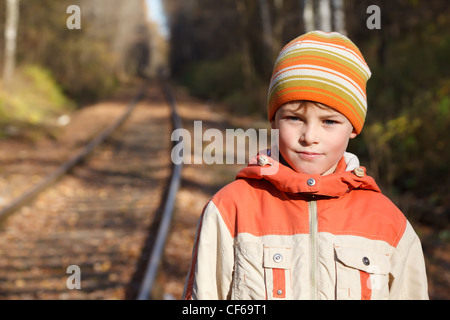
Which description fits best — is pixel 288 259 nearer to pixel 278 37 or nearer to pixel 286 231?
pixel 286 231

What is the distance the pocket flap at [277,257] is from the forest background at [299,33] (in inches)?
180

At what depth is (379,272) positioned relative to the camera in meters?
1.68

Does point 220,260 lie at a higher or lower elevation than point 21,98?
lower

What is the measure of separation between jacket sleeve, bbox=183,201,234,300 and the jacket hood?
23 cm

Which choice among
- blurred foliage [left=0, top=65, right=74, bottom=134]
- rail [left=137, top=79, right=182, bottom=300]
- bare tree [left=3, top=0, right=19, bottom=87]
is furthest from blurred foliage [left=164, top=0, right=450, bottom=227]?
bare tree [left=3, top=0, right=19, bottom=87]

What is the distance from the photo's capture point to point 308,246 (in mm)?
1712

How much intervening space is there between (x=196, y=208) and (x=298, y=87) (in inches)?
211

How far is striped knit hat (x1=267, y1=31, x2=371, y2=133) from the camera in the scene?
175cm

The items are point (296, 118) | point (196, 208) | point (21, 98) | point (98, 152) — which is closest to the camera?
point (296, 118)

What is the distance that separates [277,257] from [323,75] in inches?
26.5

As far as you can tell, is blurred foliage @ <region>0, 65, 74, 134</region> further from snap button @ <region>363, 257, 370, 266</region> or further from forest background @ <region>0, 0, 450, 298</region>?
snap button @ <region>363, 257, 370, 266</region>

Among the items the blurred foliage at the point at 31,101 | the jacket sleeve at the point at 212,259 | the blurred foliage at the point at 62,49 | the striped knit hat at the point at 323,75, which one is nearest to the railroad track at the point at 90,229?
the jacket sleeve at the point at 212,259
